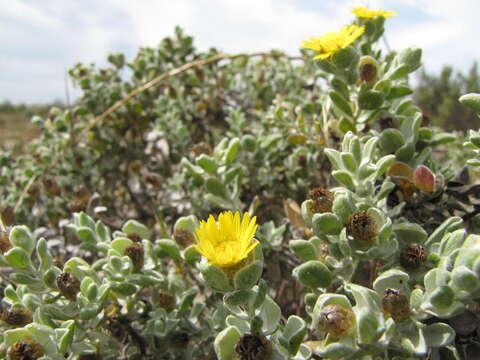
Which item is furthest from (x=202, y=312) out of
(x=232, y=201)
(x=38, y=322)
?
(x=38, y=322)

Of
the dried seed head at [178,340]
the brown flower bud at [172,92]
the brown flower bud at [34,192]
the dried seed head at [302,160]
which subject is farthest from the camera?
the brown flower bud at [172,92]

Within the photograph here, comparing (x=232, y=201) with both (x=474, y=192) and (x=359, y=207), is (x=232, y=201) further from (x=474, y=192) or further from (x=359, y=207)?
(x=474, y=192)

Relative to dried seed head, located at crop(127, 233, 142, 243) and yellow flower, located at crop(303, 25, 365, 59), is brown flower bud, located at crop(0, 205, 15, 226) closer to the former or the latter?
dried seed head, located at crop(127, 233, 142, 243)

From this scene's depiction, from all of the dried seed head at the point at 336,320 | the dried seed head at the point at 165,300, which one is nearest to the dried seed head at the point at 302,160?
the dried seed head at the point at 165,300

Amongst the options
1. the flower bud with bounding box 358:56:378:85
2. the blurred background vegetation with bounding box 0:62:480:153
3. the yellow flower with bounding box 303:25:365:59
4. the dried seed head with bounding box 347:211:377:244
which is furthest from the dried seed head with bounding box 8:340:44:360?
the blurred background vegetation with bounding box 0:62:480:153

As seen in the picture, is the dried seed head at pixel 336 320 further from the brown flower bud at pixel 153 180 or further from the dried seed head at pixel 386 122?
the brown flower bud at pixel 153 180

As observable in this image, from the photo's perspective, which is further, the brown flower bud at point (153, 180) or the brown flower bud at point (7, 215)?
the brown flower bud at point (153, 180)
